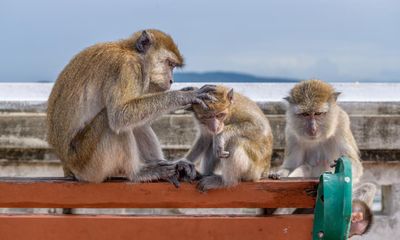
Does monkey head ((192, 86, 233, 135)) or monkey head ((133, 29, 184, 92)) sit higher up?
monkey head ((133, 29, 184, 92))

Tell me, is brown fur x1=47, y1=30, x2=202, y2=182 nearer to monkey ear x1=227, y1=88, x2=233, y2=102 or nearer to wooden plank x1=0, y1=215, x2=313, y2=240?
monkey ear x1=227, y1=88, x2=233, y2=102

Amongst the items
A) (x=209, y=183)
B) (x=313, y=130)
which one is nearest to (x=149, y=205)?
(x=209, y=183)

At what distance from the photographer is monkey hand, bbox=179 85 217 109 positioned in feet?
12.2

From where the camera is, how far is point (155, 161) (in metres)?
4.07

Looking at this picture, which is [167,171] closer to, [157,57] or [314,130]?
[157,57]

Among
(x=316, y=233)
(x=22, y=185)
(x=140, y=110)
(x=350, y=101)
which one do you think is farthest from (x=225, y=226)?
(x=350, y=101)

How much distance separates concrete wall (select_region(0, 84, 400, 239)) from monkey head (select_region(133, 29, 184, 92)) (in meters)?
0.71

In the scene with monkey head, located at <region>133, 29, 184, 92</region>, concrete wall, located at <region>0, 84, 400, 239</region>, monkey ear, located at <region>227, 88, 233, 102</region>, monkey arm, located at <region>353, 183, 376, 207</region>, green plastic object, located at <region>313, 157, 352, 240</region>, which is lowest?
monkey arm, located at <region>353, 183, 376, 207</region>

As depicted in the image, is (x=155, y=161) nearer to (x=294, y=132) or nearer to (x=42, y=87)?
(x=294, y=132)

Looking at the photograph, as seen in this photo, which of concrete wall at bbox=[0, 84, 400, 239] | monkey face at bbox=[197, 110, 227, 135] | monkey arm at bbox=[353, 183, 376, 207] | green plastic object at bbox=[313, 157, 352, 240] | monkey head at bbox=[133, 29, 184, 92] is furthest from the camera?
concrete wall at bbox=[0, 84, 400, 239]

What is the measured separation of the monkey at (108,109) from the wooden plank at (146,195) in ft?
2.27

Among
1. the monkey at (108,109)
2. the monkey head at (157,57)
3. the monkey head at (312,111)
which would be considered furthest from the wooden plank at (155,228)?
the monkey head at (312,111)

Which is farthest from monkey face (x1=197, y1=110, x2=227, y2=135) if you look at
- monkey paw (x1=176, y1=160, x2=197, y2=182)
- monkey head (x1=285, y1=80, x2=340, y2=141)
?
monkey head (x1=285, y1=80, x2=340, y2=141)

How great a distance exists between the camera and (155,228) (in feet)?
9.45
